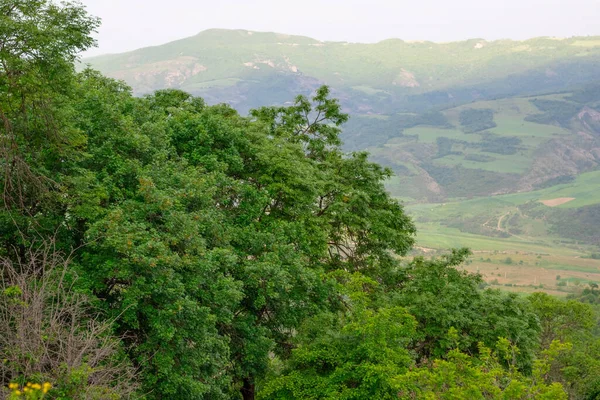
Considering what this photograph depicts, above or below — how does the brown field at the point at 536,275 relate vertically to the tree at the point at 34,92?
below

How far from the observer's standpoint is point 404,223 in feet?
105

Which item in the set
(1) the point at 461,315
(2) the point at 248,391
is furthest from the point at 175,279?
(1) the point at 461,315

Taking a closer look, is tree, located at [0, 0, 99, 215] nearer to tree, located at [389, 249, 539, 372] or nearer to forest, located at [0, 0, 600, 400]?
forest, located at [0, 0, 600, 400]

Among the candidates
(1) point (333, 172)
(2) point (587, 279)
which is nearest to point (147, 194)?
(1) point (333, 172)

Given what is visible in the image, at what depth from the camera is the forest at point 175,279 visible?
1457cm

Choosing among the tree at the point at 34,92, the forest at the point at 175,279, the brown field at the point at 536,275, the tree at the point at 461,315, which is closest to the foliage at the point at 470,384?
the forest at the point at 175,279

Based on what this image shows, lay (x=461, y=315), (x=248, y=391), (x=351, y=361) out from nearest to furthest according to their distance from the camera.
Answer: (x=351, y=361)
(x=461, y=315)
(x=248, y=391)

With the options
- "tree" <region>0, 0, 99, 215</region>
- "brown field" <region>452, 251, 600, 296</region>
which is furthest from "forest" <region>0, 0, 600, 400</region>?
"brown field" <region>452, 251, 600, 296</region>

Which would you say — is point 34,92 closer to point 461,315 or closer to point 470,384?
point 470,384

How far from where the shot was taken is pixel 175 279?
1585 centimetres

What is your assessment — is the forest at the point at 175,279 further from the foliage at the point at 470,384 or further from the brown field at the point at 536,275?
the brown field at the point at 536,275

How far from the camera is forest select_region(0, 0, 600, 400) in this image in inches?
574

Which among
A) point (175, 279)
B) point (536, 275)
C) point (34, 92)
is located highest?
point (34, 92)

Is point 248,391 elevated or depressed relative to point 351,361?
depressed
